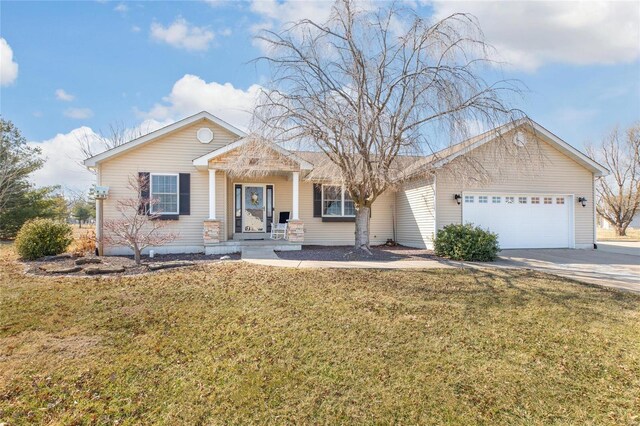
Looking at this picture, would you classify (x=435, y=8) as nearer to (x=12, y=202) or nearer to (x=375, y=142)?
(x=375, y=142)

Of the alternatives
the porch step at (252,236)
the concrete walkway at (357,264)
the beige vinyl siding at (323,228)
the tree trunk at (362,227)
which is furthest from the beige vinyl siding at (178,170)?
the tree trunk at (362,227)

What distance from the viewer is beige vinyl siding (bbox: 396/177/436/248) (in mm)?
12461

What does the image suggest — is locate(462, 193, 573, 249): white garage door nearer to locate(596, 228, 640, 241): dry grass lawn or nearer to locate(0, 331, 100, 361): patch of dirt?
locate(596, 228, 640, 241): dry grass lawn

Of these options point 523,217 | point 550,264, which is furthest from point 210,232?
point 523,217

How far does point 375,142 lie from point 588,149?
28.2 meters

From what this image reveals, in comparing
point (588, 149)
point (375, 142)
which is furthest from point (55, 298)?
point (588, 149)

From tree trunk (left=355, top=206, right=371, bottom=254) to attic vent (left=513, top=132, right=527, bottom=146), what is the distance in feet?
14.8

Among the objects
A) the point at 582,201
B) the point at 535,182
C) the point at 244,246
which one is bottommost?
the point at 244,246

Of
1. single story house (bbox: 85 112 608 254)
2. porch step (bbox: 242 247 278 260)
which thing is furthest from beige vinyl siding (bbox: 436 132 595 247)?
porch step (bbox: 242 247 278 260)

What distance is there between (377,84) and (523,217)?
28.6 feet

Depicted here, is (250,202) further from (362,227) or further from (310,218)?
(362,227)

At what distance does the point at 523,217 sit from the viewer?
13.2m

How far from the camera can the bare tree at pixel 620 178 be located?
25078mm

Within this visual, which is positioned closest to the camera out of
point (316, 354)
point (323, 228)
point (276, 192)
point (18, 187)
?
point (316, 354)
